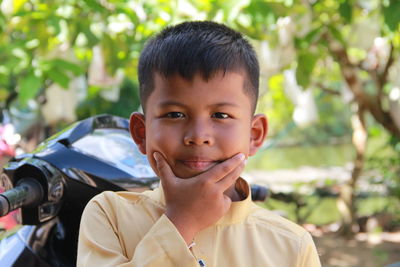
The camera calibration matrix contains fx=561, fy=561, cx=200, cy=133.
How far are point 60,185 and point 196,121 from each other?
465mm

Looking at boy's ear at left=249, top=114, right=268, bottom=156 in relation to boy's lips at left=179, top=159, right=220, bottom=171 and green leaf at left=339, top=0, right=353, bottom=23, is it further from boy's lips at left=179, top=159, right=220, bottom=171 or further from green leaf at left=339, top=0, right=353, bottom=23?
green leaf at left=339, top=0, right=353, bottom=23

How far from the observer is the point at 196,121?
0.90 metres

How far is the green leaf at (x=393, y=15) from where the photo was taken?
7.12ft

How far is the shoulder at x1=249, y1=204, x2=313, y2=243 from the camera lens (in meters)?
0.98

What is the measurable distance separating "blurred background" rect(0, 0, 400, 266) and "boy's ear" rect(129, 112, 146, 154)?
496 mm

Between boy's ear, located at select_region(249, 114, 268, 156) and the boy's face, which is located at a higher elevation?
the boy's face

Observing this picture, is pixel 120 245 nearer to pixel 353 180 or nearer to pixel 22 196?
pixel 22 196

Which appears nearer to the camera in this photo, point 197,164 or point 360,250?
point 197,164

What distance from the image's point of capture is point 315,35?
10.3 feet

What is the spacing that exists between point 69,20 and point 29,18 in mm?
302

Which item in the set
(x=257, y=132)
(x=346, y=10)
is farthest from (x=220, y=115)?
(x=346, y=10)

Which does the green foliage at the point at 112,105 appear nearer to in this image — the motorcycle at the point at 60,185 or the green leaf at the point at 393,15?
the green leaf at the point at 393,15

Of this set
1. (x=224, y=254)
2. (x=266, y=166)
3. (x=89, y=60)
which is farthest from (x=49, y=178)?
(x=266, y=166)

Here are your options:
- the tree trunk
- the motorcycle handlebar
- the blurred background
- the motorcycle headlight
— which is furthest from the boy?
the tree trunk
